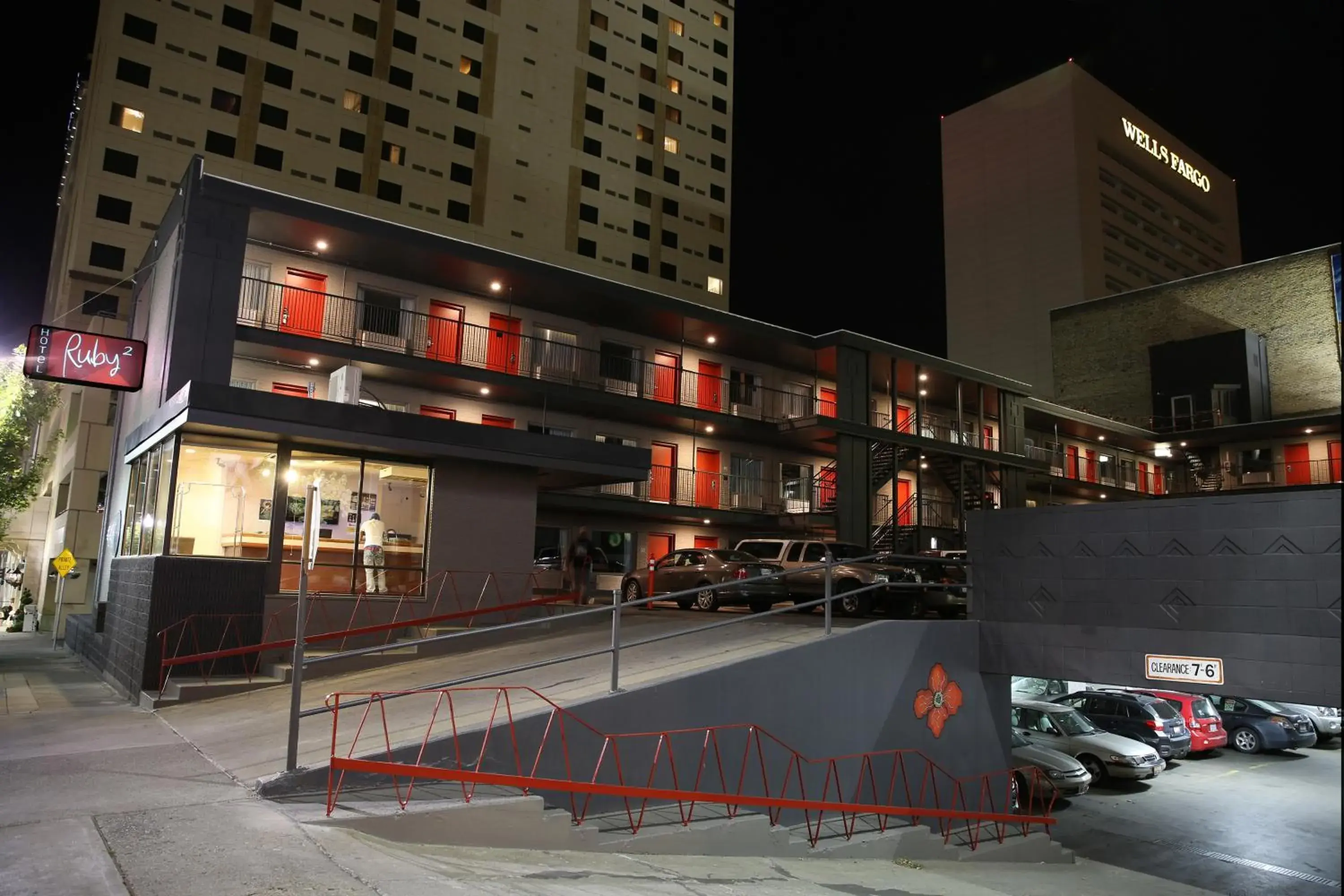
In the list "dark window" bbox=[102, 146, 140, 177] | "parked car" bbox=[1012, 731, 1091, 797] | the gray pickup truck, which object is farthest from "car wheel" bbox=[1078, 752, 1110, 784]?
"dark window" bbox=[102, 146, 140, 177]

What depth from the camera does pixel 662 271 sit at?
54.2 meters

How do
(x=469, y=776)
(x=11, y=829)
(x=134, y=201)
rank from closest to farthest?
(x=11, y=829) < (x=469, y=776) < (x=134, y=201)

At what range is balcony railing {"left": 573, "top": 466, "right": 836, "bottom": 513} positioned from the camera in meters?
28.4

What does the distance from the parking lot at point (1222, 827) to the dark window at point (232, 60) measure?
44255 mm

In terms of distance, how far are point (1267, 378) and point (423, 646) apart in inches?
1763

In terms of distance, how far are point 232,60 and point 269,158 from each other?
460 centimetres

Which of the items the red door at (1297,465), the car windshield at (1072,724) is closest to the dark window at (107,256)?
the car windshield at (1072,724)

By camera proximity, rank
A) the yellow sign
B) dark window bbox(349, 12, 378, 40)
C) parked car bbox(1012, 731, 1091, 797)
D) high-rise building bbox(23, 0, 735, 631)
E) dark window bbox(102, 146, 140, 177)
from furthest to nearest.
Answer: dark window bbox(349, 12, 378, 40)
high-rise building bbox(23, 0, 735, 631)
dark window bbox(102, 146, 140, 177)
the yellow sign
parked car bbox(1012, 731, 1091, 797)

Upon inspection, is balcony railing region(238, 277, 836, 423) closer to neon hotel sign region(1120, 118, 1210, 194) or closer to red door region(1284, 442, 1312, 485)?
red door region(1284, 442, 1312, 485)

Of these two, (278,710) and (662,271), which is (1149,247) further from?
(278,710)

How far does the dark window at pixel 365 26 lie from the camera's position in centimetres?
4534

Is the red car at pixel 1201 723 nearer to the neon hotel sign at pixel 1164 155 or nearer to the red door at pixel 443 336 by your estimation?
the red door at pixel 443 336

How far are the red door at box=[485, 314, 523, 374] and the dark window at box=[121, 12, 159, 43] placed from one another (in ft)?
83.2

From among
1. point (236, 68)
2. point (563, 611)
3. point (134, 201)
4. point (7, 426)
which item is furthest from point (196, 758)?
point (236, 68)
